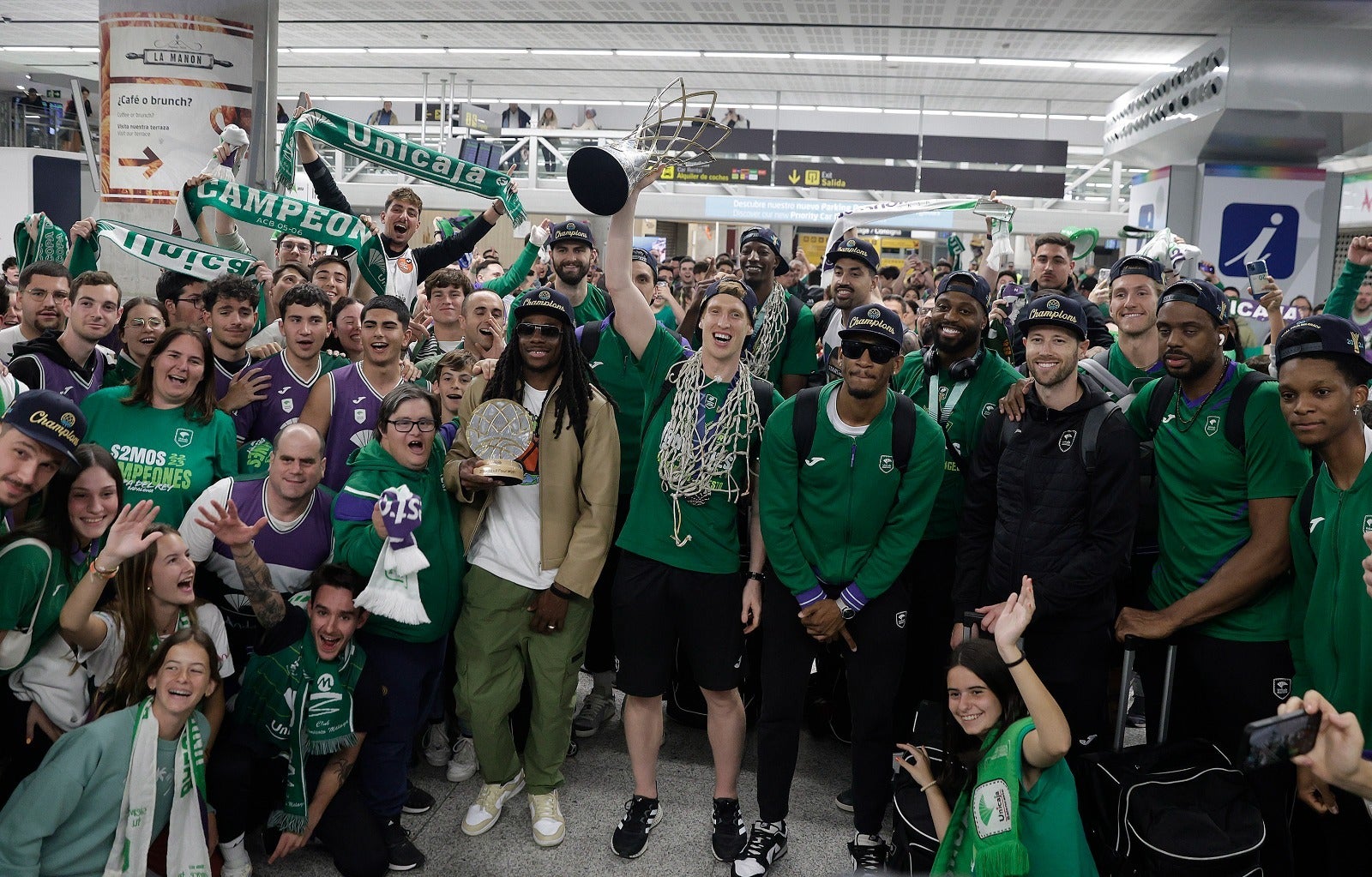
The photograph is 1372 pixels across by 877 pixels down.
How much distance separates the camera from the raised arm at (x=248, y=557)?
3.14 m

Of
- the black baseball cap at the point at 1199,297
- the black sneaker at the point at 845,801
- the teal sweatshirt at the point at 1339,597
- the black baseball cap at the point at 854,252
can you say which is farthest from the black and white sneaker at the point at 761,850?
the black baseball cap at the point at 854,252

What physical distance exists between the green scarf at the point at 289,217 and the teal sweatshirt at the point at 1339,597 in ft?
13.3

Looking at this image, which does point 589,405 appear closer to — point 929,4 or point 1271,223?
point 929,4

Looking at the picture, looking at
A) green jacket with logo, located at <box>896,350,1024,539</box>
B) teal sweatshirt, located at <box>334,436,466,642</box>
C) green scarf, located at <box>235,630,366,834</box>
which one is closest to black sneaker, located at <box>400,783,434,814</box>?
green scarf, located at <box>235,630,366,834</box>

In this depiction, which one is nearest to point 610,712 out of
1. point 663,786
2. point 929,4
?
point 663,786

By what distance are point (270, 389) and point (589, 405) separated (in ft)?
4.28

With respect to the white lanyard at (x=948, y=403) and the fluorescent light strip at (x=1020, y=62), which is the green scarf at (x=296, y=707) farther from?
the fluorescent light strip at (x=1020, y=62)

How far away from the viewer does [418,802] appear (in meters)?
3.79

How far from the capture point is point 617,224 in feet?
12.1

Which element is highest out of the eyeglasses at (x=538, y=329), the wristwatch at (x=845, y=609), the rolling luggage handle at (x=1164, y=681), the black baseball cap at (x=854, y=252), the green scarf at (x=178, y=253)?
the black baseball cap at (x=854, y=252)

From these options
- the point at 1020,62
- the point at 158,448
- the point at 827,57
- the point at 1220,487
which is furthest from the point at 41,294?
the point at 1020,62

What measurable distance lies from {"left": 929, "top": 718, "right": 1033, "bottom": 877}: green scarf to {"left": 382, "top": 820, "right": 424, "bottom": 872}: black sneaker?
162cm

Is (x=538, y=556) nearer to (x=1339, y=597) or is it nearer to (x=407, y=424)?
(x=407, y=424)

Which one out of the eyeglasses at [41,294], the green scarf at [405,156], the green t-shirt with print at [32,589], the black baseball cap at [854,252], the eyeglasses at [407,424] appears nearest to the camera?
the green t-shirt with print at [32,589]
